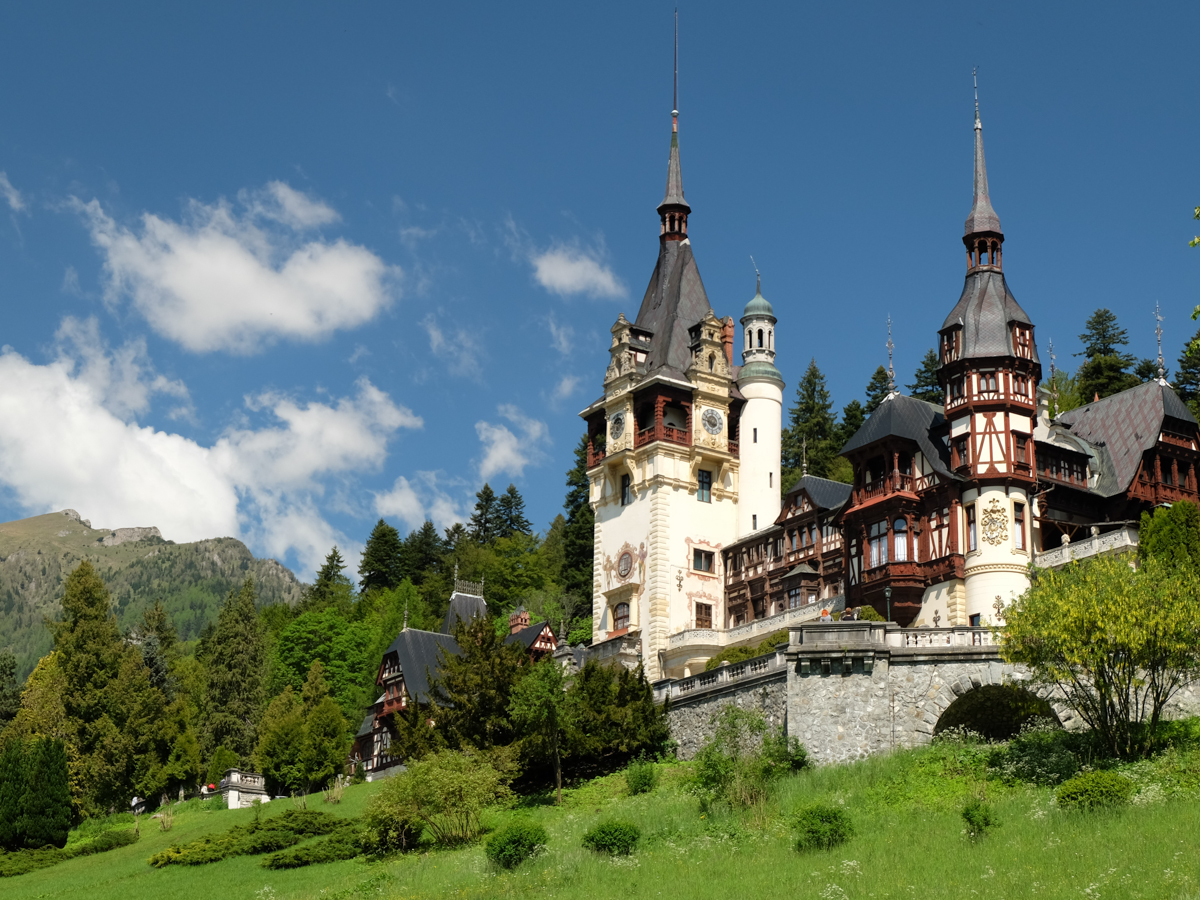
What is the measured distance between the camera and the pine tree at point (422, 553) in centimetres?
10794

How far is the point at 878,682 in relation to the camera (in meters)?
41.6

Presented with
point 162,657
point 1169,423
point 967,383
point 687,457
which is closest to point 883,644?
point 967,383

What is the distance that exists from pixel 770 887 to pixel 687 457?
140ft

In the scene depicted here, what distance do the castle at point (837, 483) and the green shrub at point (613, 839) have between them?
21117mm

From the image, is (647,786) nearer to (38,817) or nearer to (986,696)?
(986,696)

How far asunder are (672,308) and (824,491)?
15.2 meters

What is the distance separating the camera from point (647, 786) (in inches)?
1718

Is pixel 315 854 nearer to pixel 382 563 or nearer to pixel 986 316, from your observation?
pixel 986 316

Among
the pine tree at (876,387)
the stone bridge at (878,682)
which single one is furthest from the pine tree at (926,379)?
the stone bridge at (878,682)

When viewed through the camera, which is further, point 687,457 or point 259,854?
point 687,457

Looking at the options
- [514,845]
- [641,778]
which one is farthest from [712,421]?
[514,845]

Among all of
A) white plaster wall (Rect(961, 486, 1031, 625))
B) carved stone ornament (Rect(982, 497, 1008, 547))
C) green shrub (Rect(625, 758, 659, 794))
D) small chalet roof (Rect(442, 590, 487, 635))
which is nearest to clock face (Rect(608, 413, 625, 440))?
small chalet roof (Rect(442, 590, 487, 635))

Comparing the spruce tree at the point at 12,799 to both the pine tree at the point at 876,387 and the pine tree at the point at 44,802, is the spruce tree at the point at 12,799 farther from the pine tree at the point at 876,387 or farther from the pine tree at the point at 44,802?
the pine tree at the point at 876,387

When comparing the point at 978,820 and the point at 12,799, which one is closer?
the point at 978,820
